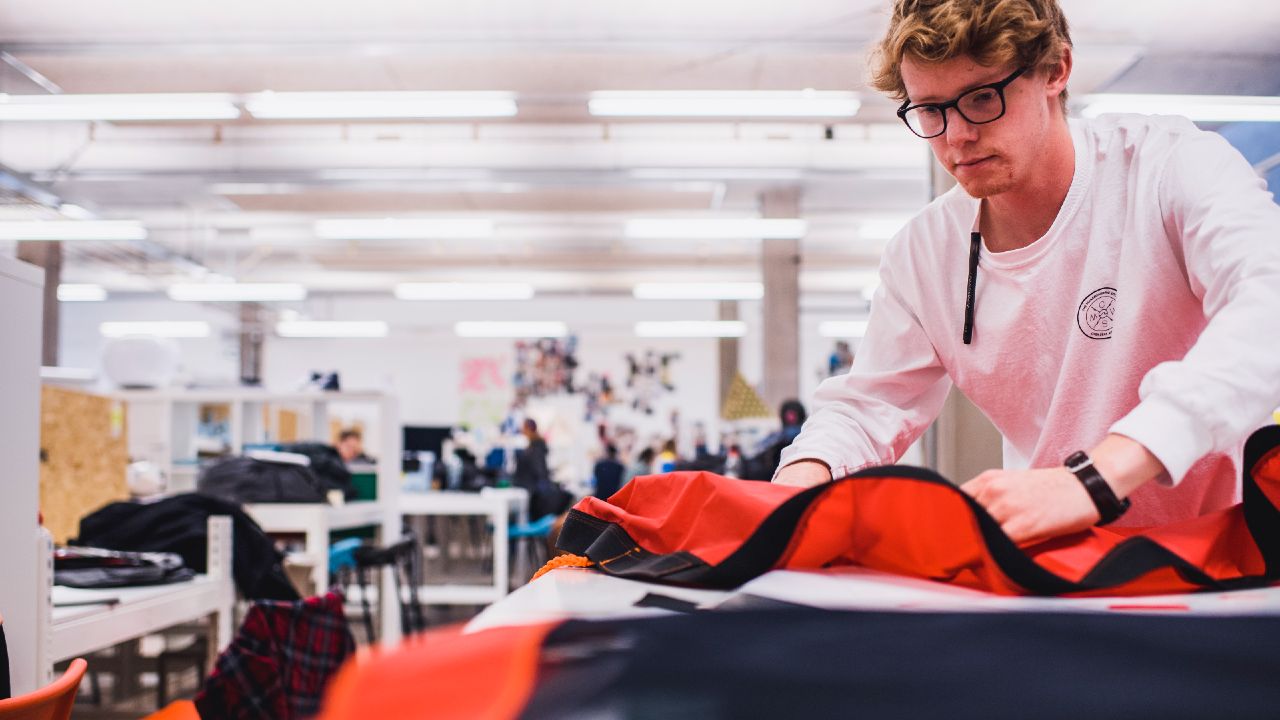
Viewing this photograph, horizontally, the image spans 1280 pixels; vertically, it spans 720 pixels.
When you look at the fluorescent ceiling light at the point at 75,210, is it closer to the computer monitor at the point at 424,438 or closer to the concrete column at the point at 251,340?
the computer monitor at the point at 424,438

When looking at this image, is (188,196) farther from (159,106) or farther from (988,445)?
(988,445)

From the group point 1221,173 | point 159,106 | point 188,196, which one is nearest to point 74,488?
point 159,106

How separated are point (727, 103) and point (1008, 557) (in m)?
5.25

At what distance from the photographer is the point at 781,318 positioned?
34.3ft

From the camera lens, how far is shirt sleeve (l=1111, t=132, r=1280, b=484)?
0.80 m

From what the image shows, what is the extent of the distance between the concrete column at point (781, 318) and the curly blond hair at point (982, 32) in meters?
9.22

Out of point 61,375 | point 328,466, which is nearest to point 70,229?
point 61,375

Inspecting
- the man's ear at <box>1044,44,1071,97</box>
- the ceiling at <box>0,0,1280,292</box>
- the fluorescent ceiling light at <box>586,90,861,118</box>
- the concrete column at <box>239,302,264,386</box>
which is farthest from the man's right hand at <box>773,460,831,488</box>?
the concrete column at <box>239,302,264,386</box>

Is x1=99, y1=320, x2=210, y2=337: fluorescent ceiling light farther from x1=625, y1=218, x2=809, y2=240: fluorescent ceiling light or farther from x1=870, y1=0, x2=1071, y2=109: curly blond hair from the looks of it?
x1=870, y1=0, x2=1071, y2=109: curly blond hair

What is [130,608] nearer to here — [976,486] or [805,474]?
[805,474]

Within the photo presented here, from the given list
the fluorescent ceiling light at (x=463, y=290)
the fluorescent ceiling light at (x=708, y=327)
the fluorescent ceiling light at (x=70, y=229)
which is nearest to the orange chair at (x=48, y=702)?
the fluorescent ceiling light at (x=70, y=229)

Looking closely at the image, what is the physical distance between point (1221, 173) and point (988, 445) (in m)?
1.75

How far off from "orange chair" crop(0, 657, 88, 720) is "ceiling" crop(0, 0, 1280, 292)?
111 inches

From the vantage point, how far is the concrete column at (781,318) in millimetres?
10383
